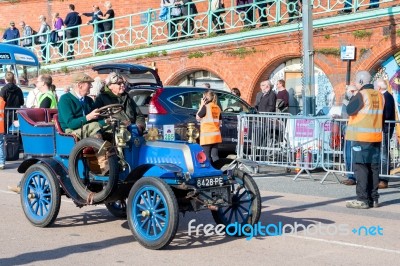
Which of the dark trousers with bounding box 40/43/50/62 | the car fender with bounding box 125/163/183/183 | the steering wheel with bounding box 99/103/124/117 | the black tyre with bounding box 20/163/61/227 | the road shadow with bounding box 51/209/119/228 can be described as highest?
the dark trousers with bounding box 40/43/50/62

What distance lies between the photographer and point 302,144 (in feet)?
49.4

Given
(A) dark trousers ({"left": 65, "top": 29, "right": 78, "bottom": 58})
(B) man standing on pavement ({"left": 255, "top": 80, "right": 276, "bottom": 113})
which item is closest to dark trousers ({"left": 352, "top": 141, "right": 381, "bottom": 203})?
(B) man standing on pavement ({"left": 255, "top": 80, "right": 276, "bottom": 113})

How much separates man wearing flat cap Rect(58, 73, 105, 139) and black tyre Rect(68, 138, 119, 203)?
0.29 meters

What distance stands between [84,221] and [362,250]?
371cm

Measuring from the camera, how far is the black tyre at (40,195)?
9.65m

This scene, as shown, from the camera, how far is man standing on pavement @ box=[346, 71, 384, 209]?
1148cm

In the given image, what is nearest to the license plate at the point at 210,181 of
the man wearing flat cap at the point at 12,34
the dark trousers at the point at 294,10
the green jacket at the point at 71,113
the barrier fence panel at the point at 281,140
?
the green jacket at the point at 71,113

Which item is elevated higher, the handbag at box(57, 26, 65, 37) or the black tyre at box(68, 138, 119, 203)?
the handbag at box(57, 26, 65, 37)

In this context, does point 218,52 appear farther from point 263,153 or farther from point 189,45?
point 263,153

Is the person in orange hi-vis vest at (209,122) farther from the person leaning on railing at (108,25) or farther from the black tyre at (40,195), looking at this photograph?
the person leaning on railing at (108,25)

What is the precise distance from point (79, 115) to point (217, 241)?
2.35 m

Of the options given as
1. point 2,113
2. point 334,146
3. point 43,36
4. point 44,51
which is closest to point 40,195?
point 334,146

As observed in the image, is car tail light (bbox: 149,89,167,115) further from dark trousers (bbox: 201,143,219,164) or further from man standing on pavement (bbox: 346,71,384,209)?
man standing on pavement (bbox: 346,71,384,209)

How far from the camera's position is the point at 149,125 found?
1645 cm
